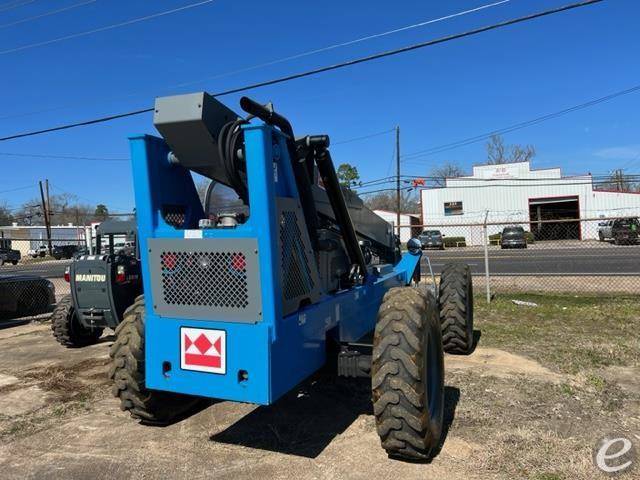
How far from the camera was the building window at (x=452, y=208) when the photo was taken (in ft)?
172

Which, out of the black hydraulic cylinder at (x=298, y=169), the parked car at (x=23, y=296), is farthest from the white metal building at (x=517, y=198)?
the black hydraulic cylinder at (x=298, y=169)

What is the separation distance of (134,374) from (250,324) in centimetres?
133

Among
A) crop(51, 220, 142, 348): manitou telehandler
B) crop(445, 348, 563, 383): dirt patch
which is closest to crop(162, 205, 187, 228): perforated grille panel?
crop(445, 348, 563, 383): dirt patch

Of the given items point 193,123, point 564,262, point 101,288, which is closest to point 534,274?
point 564,262

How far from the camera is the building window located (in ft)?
172

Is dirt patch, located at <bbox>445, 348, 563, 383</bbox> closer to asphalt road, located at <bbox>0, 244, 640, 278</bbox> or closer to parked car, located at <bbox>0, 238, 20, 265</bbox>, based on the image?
asphalt road, located at <bbox>0, 244, 640, 278</bbox>

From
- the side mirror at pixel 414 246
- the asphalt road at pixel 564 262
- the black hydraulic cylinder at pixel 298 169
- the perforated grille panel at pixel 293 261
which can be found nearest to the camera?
the perforated grille panel at pixel 293 261

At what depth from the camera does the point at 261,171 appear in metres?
3.56

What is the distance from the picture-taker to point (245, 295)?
3672 millimetres

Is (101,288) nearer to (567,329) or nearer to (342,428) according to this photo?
(342,428)

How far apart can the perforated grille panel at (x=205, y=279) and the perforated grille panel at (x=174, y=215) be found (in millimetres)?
342

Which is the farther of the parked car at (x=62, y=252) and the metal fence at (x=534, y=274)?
the parked car at (x=62, y=252)

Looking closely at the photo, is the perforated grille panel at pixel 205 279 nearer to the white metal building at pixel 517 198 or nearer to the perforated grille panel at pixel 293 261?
the perforated grille panel at pixel 293 261

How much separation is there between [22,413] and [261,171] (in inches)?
156
